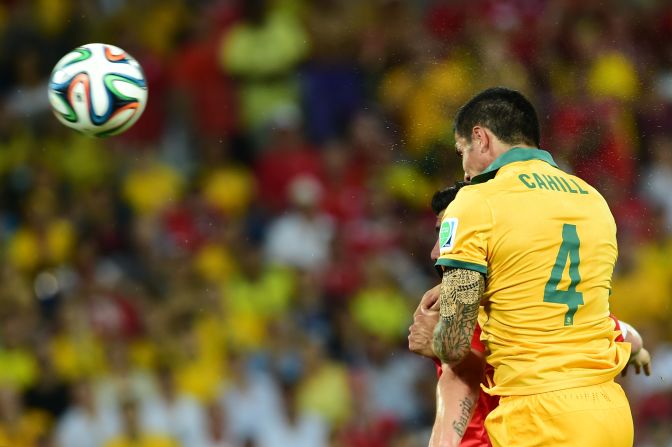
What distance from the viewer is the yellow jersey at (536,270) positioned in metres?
3.80

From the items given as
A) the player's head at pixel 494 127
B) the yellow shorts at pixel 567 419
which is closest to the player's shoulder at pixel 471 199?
the player's head at pixel 494 127

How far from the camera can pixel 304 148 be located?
9.93m

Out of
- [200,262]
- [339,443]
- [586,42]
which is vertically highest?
[586,42]

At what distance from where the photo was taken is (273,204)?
32.2ft

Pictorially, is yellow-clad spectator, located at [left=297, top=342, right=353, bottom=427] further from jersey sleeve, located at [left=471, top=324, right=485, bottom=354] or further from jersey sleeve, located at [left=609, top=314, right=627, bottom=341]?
jersey sleeve, located at [left=471, top=324, right=485, bottom=354]

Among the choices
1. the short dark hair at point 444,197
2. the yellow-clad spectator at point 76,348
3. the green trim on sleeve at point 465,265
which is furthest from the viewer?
the yellow-clad spectator at point 76,348

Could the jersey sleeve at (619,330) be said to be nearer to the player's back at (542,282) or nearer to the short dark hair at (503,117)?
the player's back at (542,282)

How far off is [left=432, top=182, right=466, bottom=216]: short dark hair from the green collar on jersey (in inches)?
8.1

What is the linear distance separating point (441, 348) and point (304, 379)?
462 centimetres

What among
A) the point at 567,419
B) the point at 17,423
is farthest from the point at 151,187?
the point at 567,419

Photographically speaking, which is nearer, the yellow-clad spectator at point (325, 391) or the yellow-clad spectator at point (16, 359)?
the yellow-clad spectator at point (325, 391)

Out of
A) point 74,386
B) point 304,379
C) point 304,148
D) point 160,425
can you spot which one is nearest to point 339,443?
point 304,379

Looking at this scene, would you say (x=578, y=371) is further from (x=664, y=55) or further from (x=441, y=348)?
(x=664, y=55)

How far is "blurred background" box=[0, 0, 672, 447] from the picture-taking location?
829cm
